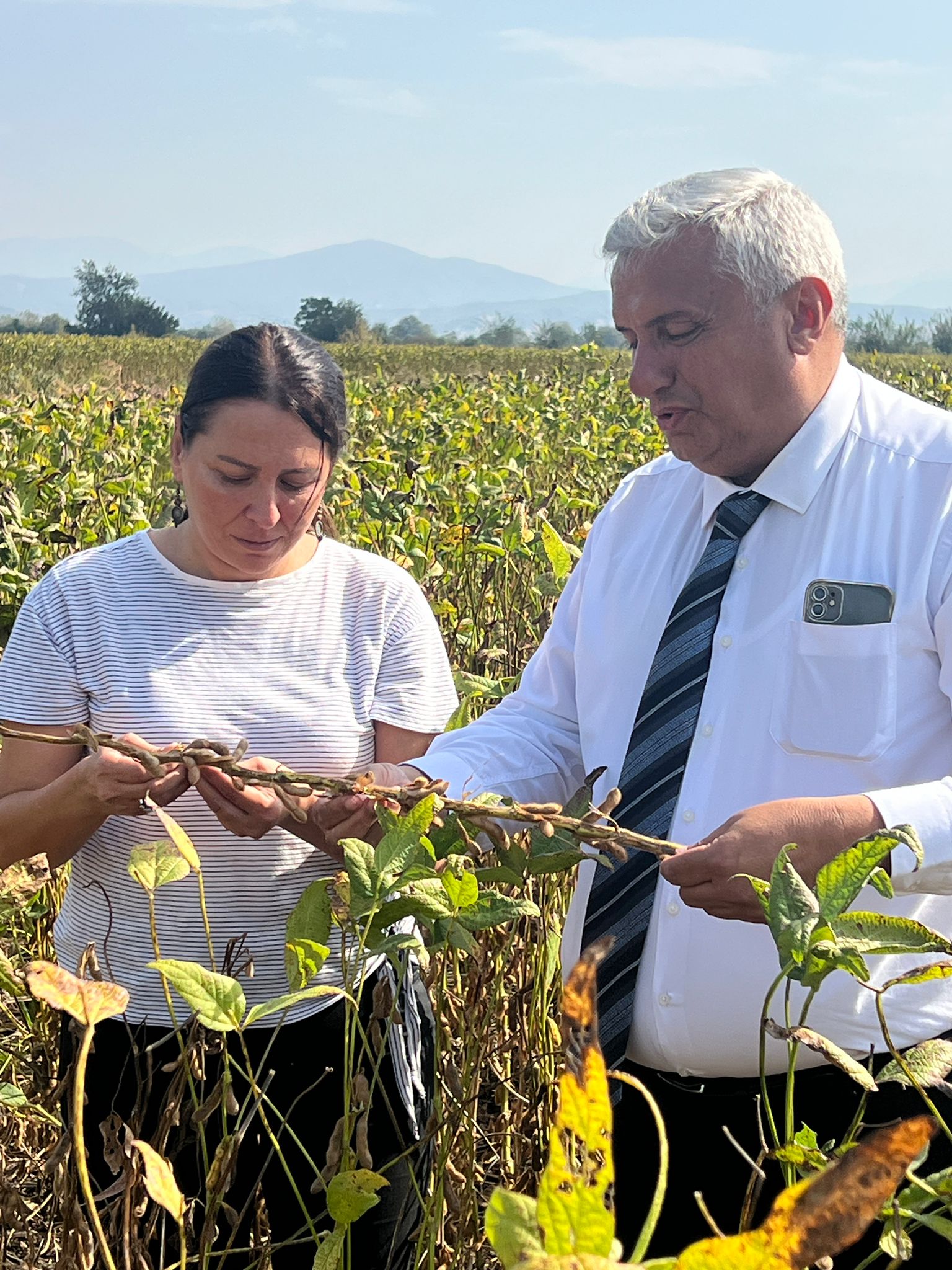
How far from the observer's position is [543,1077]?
2.05m

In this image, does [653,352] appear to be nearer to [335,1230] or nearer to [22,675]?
[22,675]

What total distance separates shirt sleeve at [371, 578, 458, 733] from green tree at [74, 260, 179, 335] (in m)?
42.2

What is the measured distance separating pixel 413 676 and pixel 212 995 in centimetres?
90

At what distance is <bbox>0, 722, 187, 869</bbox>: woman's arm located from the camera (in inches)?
52.7

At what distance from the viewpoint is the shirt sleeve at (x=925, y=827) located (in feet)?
4.00

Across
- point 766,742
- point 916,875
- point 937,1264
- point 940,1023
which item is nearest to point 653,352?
point 766,742

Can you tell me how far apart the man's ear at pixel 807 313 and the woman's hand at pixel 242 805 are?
733 mm

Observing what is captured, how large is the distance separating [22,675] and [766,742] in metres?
0.83

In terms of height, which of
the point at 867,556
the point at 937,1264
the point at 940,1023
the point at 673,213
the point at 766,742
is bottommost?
the point at 937,1264

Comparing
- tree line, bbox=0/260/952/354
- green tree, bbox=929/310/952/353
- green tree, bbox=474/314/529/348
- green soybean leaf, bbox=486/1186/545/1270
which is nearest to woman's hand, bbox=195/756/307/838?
green soybean leaf, bbox=486/1186/545/1270

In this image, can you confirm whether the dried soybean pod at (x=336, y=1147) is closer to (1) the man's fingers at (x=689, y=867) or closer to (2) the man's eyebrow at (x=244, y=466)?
(1) the man's fingers at (x=689, y=867)

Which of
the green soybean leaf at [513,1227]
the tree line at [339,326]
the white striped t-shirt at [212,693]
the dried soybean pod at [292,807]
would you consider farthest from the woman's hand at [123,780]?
the tree line at [339,326]

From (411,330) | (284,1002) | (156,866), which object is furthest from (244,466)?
(411,330)

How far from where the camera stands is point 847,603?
1428mm
